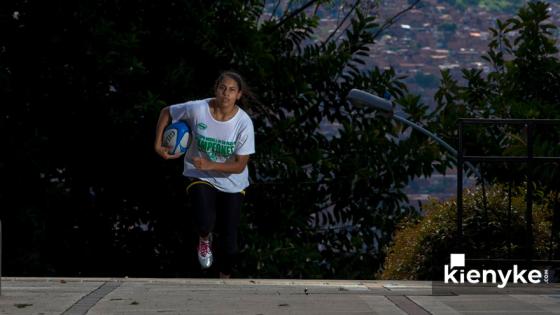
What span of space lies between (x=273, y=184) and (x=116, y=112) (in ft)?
11.4

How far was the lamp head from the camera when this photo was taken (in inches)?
746

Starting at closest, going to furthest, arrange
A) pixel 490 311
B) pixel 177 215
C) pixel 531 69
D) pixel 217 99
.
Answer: pixel 490 311
pixel 217 99
pixel 177 215
pixel 531 69

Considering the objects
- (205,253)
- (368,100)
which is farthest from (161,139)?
(368,100)

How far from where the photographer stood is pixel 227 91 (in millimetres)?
10469

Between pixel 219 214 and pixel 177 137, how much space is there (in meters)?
0.72

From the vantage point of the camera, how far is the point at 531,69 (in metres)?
19.9

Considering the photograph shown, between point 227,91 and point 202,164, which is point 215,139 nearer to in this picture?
point 202,164

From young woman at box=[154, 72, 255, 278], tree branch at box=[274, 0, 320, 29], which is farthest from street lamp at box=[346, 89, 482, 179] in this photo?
young woman at box=[154, 72, 255, 278]

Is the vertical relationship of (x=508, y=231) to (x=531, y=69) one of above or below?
below

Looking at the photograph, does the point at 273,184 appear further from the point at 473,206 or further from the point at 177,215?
the point at 473,206

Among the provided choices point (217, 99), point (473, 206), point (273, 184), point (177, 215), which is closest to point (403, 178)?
point (273, 184)

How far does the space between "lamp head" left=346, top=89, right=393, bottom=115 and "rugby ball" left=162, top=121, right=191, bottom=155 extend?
8.56m

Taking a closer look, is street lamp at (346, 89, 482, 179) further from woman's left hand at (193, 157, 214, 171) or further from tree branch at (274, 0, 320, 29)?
woman's left hand at (193, 157, 214, 171)

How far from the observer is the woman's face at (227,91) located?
10477 millimetres
